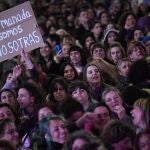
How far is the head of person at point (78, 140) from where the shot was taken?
5.05 m

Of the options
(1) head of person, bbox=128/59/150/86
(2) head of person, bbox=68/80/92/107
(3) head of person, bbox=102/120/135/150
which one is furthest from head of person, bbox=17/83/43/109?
(3) head of person, bbox=102/120/135/150

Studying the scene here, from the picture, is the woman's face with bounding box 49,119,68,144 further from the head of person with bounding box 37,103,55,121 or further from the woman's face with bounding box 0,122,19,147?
the head of person with bounding box 37,103,55,121

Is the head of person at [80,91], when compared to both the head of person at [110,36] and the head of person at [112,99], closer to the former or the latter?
Result: the head of person at [112,99]

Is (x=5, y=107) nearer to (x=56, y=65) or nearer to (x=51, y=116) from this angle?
(x=51, y=116)

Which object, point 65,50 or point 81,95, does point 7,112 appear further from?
point 65,50

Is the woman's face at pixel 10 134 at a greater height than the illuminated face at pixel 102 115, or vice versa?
the woman's face at pixel 10 134

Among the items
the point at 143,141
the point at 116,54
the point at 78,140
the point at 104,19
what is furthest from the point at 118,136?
the point at 104,19

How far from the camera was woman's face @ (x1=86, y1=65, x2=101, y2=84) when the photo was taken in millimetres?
7578

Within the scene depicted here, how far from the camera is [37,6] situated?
1612 cm

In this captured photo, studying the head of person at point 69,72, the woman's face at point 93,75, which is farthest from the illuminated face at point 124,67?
the head of person at point 69,72

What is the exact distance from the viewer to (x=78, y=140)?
5102mm

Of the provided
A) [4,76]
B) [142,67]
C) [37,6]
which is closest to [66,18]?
[37,6]

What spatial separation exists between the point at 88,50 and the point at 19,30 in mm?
2028

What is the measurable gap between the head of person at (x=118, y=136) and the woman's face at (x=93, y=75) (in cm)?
211
